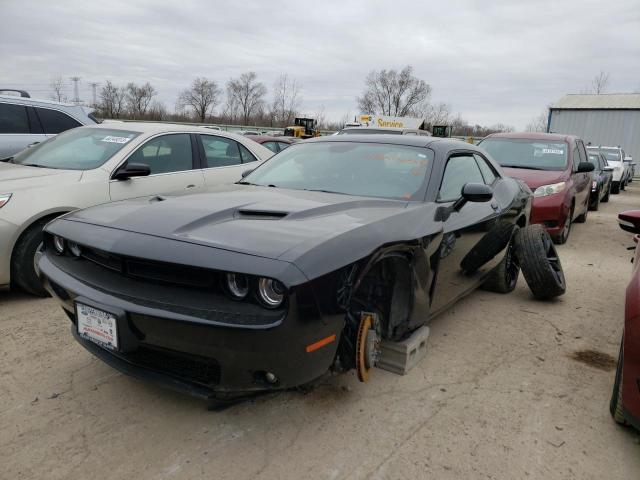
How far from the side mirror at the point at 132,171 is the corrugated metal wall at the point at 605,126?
94.6 feet

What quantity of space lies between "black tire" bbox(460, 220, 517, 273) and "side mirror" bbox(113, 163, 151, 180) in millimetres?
2941

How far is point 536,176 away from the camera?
700 cm

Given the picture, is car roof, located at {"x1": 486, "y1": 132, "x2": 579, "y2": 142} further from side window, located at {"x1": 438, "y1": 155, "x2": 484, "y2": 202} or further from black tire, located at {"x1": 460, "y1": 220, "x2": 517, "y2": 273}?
side window, located at {"x1": 438, "y1": 155, "x2": 484, "y2": 202}

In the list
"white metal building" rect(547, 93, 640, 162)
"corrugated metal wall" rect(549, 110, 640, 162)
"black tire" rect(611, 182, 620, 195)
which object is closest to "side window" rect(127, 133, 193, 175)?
"black tire" rect(611, 182, 620, 195)

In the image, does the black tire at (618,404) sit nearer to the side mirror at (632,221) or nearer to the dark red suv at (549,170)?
the side mirror at (632,221)

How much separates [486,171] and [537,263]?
3.01 ft

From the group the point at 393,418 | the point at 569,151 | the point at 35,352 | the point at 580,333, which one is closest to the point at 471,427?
the point at 393,418

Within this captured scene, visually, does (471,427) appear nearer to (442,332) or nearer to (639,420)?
(639,420)

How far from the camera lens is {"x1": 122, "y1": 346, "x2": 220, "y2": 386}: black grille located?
210 centimetres

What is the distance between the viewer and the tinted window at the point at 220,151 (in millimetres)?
5543

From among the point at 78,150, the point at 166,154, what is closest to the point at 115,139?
the point at 78,150

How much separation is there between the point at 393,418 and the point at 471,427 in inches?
15.7

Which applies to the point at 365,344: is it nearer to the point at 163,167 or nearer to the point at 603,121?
the point at 163,167

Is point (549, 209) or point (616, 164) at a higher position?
point (616, 164)
